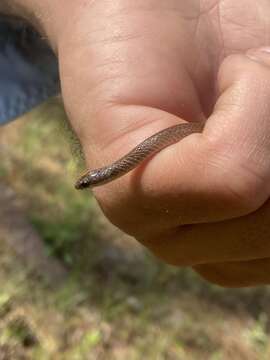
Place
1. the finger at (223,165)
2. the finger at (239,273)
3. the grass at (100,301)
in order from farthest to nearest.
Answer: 1. the grass at (100,301)
2. the finger at (239,273)
3. the finger at (223,165)

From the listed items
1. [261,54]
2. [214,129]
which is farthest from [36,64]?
[214,129]

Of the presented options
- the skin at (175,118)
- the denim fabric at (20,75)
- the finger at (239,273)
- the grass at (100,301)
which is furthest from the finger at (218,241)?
the denim fabric at (20,75)

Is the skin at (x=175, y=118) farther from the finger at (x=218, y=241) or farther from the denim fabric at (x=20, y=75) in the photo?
the denim fabric at (x=20, y=75)

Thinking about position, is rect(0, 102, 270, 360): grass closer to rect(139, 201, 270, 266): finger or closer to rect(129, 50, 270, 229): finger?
rect(139, 201, 270, 266): finger

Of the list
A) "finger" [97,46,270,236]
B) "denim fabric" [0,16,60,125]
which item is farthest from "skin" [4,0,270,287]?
"denim fabric" [0,16,60,125]

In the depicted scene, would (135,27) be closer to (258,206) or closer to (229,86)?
(229,86)

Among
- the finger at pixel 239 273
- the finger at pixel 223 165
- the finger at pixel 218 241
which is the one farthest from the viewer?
the finger at pixel 239 273
